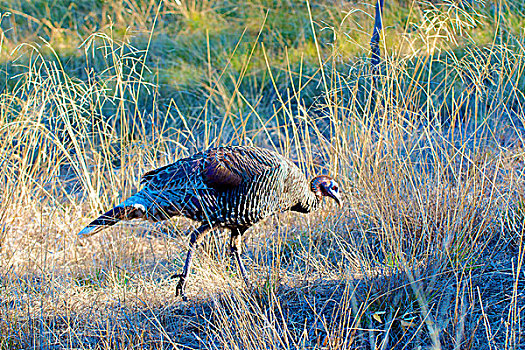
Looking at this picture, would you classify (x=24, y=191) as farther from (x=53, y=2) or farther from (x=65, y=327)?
(x=53, y=2)

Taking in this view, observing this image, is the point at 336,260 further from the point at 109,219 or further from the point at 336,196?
the point at 109,219

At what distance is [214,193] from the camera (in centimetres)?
360

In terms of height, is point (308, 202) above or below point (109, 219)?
below

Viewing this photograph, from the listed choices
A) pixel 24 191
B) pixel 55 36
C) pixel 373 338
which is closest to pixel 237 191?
pixel 373 338

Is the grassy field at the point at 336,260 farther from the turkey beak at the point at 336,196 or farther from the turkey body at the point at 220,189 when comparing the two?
the turkey body at the point at 220,189

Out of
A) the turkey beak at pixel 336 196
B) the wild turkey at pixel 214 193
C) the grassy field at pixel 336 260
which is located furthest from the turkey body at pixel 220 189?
the turkey beak at pixel 336 196

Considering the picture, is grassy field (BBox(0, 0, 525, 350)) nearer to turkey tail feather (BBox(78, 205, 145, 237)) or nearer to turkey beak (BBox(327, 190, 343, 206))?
turkey beak (BBox(327, 190, 343, 206))

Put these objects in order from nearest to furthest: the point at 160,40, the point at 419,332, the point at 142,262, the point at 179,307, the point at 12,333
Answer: the point at 419,332, the point at 12,333, the point at 179,307, the point at 142,262, the point at 160,40

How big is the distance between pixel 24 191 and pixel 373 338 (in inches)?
110

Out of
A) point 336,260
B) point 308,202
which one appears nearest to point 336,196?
point 308,202

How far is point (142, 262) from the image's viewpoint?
4086mm

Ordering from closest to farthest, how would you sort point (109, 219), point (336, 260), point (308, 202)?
point (109, 219) < point (336, 260) < point (308, 202)

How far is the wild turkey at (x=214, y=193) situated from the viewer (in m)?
3.58

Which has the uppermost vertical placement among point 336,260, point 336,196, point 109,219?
point 109,219
